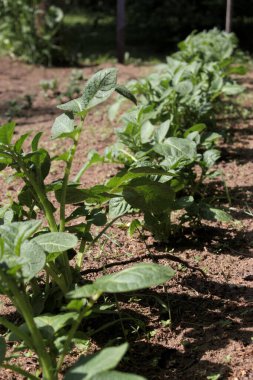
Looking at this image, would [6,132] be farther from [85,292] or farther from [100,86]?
[85,292]

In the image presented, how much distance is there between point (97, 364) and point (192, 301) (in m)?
0.93

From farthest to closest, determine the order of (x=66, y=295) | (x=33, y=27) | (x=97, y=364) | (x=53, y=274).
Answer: (x=33, y=27), (x=53, y=274), (x=66, y=295), (x=97, y=364)

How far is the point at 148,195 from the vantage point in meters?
2.19

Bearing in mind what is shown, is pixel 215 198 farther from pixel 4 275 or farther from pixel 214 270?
pixel 4 275

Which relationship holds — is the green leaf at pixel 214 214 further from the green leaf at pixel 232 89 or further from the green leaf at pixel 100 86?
the green leaf at pixel 232 89

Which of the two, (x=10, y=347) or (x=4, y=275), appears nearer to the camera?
(x=4, y=275)

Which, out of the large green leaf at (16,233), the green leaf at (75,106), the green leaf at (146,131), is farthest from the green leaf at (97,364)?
the green leaf at (146,131)

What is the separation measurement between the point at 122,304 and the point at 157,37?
706cm

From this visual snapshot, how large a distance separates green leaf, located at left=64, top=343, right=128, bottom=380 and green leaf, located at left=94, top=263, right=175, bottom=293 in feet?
0.59

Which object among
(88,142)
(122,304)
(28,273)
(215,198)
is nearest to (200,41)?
(88,142)

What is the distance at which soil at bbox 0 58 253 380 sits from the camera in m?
1.91

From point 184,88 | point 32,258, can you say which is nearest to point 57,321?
point 32,258

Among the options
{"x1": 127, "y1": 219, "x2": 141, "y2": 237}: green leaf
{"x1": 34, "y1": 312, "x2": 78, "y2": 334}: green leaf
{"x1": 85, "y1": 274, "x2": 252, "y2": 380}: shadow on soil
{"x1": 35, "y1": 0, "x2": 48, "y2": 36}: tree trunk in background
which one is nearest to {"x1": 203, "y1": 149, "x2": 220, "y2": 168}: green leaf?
{"x1": 127, "y1": 219, "x2": 141, "y2": 237}: green leaf

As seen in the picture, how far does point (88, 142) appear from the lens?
436cm
